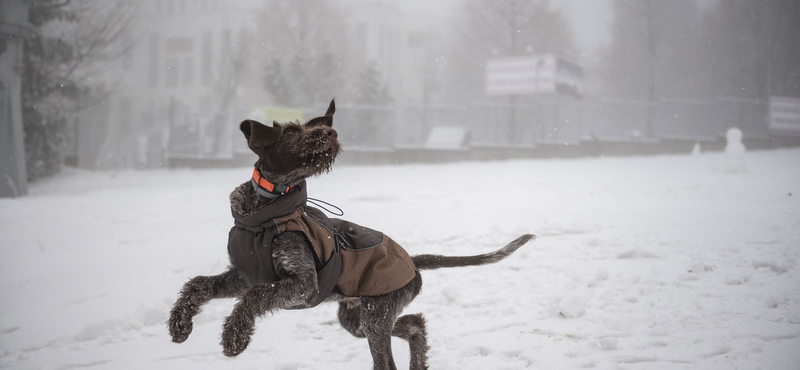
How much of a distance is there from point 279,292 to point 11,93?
11.6 m

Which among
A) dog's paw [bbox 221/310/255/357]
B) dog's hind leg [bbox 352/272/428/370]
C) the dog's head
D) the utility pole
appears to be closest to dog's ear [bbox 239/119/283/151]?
the dog's head

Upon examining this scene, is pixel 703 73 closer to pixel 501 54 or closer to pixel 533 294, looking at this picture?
pixel 501 54

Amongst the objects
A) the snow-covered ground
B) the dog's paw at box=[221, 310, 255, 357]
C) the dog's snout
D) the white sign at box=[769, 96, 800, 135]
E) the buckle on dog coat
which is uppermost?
the white sign at box=[769, 96, 800, 135]

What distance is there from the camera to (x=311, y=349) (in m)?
3.45

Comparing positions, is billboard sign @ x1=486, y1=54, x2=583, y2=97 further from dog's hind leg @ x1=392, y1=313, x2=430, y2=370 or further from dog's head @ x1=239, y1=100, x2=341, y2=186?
dog's head @ x1=239, y1=100, x2=341, y2=186

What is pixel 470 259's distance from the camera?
2.75m

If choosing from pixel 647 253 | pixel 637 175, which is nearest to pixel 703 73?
pixel 637 175

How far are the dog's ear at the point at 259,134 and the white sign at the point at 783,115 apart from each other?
15815 mm

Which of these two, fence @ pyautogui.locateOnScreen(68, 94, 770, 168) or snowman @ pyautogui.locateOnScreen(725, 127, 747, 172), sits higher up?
fence @ pyautogui.locateOnScreen(68, 94, 770, 168)

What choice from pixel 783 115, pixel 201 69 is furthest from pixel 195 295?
pixel 201 69

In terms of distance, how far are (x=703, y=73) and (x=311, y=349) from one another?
25.8 meters

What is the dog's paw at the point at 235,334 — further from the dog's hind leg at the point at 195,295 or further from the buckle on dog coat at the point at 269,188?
the buckle on dog coat at the point at 269,188

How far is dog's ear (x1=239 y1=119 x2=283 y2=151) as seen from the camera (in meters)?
2.15

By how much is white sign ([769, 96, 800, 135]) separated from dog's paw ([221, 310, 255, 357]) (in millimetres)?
16067
